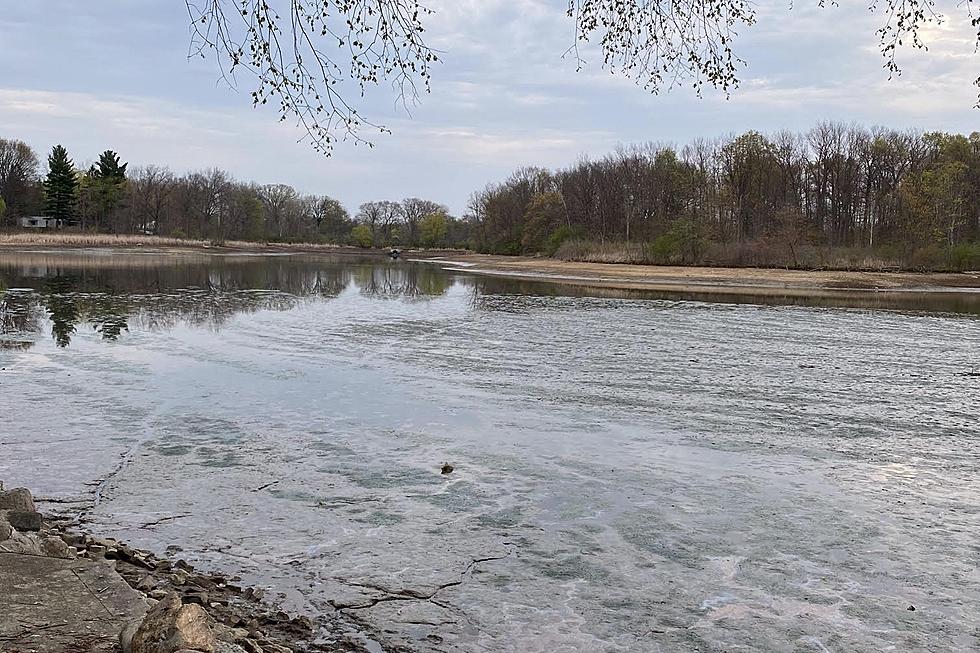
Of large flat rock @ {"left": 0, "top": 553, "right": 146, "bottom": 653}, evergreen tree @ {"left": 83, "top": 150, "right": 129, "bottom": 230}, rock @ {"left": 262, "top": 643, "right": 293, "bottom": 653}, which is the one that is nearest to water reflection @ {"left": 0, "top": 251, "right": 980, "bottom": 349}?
large flat rock @ {"left": 0, "top": 553, "right": 146, "bottom": 653}

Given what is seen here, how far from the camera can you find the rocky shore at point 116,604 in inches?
143

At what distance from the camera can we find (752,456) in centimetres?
884

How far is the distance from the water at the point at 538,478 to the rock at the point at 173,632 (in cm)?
135

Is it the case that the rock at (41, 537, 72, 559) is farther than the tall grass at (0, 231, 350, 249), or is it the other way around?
the tall grass at (0, 231, 350, 249)

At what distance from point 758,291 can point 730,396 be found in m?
31.5

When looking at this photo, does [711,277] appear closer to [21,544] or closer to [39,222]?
[21,544]

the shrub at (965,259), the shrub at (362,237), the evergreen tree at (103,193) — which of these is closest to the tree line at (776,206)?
the shrub at (965,259)

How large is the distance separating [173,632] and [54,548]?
2.11 m

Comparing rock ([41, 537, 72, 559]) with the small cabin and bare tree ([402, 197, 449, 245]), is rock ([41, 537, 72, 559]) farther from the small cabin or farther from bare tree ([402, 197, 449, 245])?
bare tree ([402, 197, 449, 245])

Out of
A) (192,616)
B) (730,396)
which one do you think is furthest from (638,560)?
(730,396)

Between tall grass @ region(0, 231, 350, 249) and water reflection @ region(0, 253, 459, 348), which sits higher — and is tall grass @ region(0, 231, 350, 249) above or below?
above

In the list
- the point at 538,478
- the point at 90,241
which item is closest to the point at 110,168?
the point at 90,241

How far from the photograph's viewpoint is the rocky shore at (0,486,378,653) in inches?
A: 143

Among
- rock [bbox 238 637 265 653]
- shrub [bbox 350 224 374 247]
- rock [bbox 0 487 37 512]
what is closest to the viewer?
rock [bbox 238 637 265 653]
